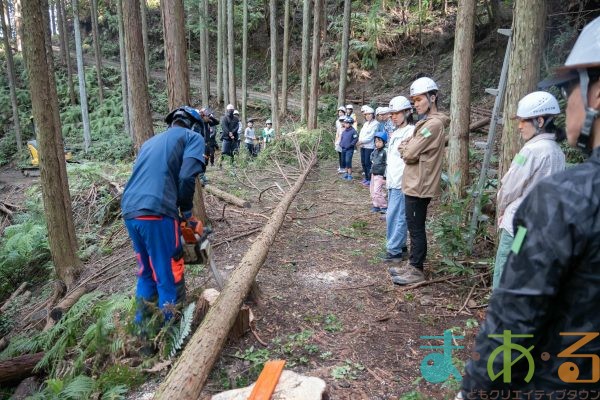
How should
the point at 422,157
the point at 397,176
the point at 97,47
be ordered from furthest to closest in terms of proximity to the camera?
the point at 97,47 → the point at 397,176 → the point at 422,157

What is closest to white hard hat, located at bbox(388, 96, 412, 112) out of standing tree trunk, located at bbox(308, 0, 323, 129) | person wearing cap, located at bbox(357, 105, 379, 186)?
person wearing cap, located at bbox(357, 105, 379, 186)

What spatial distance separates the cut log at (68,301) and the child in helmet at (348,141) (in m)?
7.18

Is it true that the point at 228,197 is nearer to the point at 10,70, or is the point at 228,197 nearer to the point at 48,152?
the point at 48,152

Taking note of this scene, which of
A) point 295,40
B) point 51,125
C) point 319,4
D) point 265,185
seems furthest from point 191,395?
point 295,40

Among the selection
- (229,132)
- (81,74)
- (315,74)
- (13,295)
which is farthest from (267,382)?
(81,74)

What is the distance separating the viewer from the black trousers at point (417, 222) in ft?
16.1

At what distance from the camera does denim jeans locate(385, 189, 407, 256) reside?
5492 millimetres

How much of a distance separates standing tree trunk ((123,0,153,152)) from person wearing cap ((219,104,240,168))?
22.0 feet

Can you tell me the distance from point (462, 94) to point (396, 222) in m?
3.99

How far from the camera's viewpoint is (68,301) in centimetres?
627

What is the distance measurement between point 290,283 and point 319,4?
15.7 meters

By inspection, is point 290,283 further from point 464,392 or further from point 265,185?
point 265,185

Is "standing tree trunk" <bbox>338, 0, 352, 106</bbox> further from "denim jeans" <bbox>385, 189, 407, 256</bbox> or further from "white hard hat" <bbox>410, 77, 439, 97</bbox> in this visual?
"white hard hat" <bbox>410, 77, 439, 97</bbox>

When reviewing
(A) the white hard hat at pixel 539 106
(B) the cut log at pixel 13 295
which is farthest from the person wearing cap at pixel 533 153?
(B) the cut log at pixel 13 295
